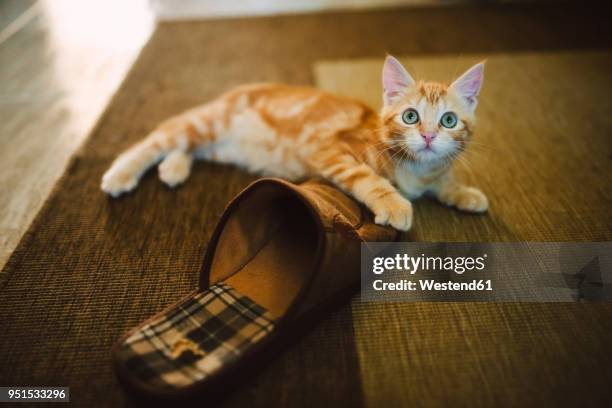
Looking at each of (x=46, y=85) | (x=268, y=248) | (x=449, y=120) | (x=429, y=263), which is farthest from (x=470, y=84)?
(x=46, y=85)

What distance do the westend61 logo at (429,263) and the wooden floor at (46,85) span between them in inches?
40.4

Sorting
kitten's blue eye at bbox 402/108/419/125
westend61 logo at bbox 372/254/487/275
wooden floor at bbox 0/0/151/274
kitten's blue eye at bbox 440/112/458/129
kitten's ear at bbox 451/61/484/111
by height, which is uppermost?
wooden floor at bbox 0/0/151/274

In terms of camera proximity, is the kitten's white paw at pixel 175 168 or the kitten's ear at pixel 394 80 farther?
the kitten's white paw at pixel 175 168

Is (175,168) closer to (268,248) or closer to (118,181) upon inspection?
(118,181)

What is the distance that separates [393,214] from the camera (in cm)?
107

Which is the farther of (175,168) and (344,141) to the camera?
(175,168)

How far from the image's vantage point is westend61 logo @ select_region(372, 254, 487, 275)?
1.10 meters

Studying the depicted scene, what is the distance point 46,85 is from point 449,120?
6.37 feet

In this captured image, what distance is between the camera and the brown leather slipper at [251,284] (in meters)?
0.82

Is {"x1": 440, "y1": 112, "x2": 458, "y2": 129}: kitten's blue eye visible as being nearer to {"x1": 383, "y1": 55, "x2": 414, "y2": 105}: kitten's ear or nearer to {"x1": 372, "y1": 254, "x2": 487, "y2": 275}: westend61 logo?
{"x1": 383, "y1": 55, "x2": 414, "y2": 105}: kitten's ear

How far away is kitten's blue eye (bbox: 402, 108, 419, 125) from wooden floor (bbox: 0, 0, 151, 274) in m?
1.13

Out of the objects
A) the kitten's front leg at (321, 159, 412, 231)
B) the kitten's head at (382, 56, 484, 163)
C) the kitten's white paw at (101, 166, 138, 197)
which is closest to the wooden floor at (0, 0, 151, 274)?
the kitten's white paw at (101, 166, 138, 197)

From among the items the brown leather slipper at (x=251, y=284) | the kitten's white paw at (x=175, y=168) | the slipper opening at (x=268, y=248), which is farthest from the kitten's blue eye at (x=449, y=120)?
the kitten's white paw at (x=175, y=168)

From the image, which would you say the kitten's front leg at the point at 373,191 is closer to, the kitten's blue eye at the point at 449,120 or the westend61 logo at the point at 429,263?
the westend61 logo at the point at 429,263
